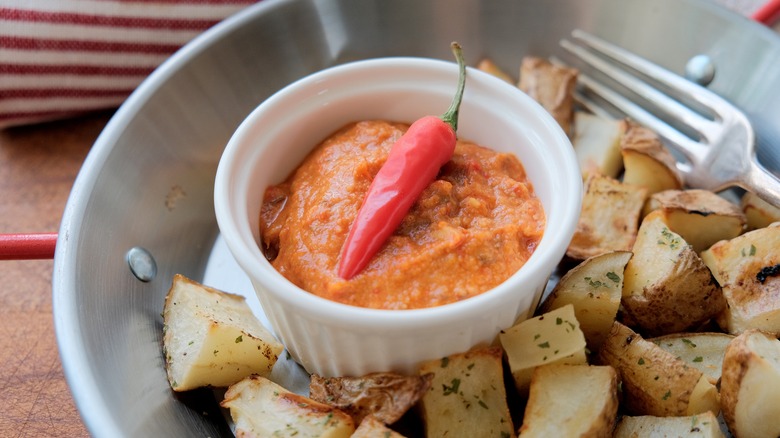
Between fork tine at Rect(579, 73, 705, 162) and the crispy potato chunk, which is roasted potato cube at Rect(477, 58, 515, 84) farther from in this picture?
the crispy potato chunk

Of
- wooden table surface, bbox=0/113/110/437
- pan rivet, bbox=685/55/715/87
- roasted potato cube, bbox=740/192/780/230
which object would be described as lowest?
wooden table surface, bbox=0/113/110/437

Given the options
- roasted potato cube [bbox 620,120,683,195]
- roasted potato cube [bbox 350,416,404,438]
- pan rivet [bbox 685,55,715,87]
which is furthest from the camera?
pan rivet [bbox 685,55,715,87]

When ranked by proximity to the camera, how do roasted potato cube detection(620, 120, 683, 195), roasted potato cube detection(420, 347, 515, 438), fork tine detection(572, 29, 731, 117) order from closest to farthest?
roasted potato cube detection(420, 347, 515, 438), roasted potato cube detection(620, 120, 683, 195), fork tine detection(572, 29, 731, 117)

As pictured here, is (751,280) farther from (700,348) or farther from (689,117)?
(689,117)

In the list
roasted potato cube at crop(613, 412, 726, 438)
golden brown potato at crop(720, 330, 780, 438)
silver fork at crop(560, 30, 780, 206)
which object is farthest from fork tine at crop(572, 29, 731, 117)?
roasted potato cube at crop(613, 412, 726, 438)

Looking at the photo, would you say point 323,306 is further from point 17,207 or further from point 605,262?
point 17,207

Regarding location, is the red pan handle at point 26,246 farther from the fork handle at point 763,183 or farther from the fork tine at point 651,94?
the fork handle at point 763,183

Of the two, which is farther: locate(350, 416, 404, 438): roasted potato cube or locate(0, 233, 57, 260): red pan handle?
locate(0, 233, 57, 260): red pan handle
